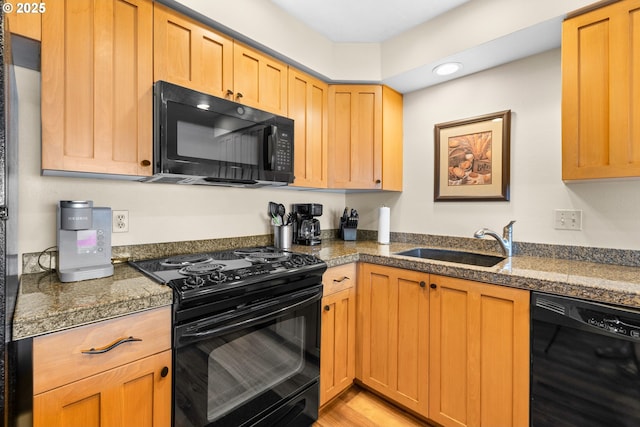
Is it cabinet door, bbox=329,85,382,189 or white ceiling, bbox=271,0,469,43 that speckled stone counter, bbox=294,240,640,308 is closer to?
cabinet door, bbox=329,85,382,189

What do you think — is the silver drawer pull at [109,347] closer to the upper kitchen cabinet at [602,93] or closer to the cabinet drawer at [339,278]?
the cabinet drawer at [339,278]

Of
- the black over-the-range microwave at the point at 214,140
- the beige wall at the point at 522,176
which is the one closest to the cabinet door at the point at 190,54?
the black over-the-range microwave at the point at 214,140

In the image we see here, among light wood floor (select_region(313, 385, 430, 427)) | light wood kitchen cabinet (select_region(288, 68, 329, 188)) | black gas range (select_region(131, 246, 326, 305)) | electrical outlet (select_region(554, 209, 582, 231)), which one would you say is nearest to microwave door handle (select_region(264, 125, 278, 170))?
light wood kitchen cabinet (select_region(288, 68, 329, 188))

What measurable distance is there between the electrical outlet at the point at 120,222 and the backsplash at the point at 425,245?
0.09 m

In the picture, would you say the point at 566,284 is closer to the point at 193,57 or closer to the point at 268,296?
the point at 268,296

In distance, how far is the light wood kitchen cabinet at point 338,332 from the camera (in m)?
1.71

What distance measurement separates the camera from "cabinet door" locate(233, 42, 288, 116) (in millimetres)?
1664

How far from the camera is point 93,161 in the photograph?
3.98ft

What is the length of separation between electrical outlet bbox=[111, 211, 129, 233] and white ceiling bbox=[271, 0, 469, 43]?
1.52m

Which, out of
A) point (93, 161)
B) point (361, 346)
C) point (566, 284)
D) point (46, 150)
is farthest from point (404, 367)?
point (46, 150)

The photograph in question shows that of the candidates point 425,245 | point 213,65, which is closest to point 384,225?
point 425,245

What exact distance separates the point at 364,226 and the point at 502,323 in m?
1.45

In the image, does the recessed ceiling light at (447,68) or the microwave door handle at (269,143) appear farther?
the recessed ceiling light at (447,68)

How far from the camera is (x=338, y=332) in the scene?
179 cm
